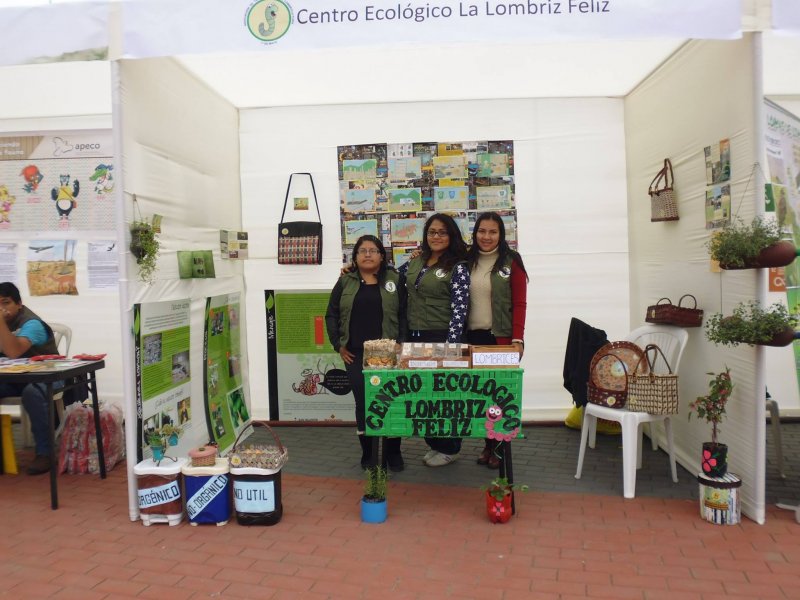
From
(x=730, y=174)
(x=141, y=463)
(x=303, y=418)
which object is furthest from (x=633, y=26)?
(x=303, y=418)

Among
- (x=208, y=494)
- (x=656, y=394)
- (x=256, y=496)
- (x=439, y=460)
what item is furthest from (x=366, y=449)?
(x=656, y=394)

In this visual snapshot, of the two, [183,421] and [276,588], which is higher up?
[183,421]

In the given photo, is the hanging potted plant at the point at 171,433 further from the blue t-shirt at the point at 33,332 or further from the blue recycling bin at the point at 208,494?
the blue t-shirt at the point at 33,332

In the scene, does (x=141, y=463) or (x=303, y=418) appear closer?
(x=141, y=463)

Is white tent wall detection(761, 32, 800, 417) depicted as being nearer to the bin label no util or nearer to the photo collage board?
the photo collage board

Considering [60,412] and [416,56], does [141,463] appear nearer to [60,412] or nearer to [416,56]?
[60,412]

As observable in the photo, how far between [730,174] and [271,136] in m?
3.64

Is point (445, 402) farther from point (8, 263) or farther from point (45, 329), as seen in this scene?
point (8, 263)

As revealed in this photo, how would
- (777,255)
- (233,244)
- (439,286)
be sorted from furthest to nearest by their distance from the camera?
(233,244)
(439,286)
(777,255)

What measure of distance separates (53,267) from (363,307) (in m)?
3.04

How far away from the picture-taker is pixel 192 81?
4.87 meters

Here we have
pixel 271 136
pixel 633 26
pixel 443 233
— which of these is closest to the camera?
pixel 633 26

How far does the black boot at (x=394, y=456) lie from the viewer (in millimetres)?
4742

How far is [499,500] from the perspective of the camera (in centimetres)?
372
